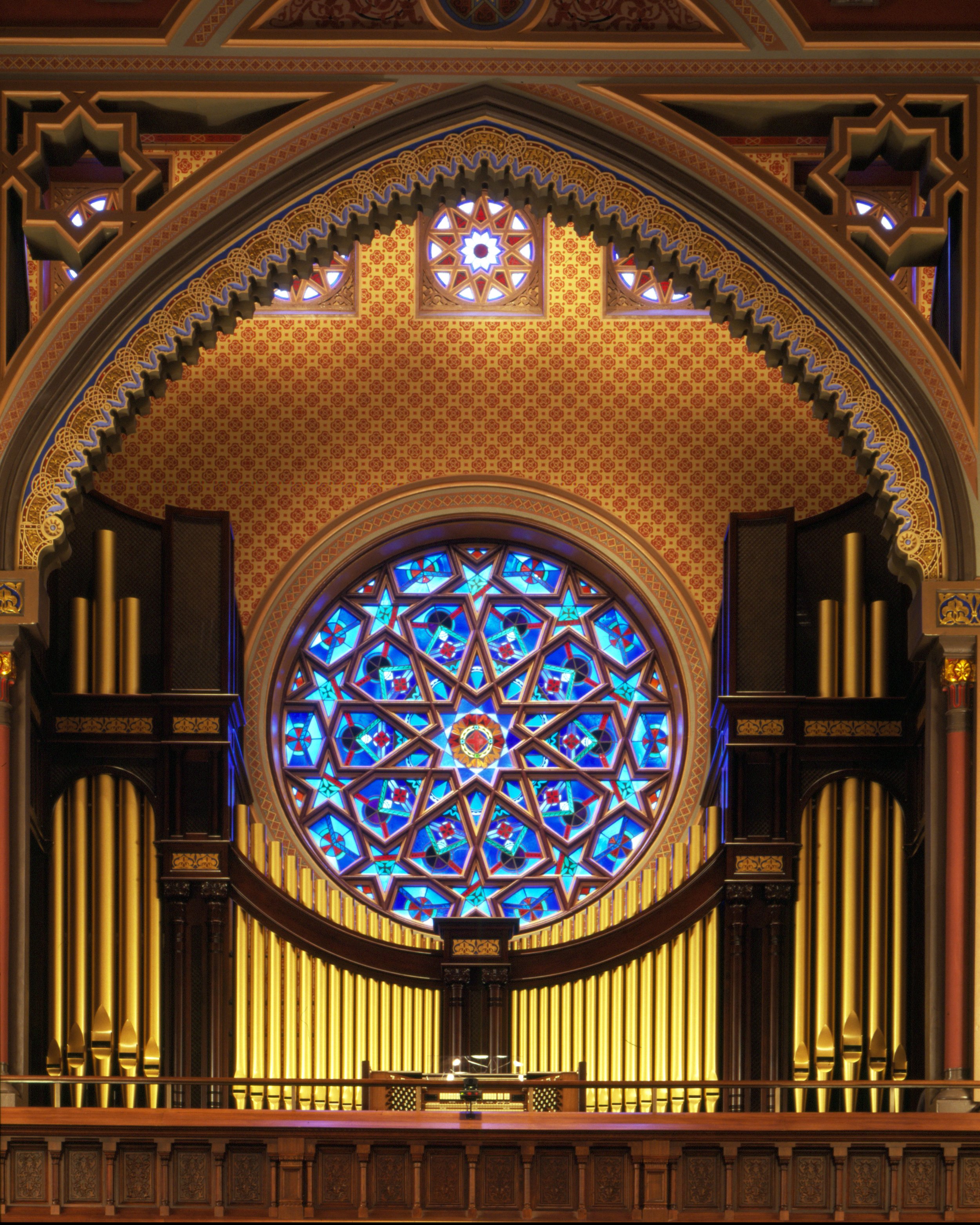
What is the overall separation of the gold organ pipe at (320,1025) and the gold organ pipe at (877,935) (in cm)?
313

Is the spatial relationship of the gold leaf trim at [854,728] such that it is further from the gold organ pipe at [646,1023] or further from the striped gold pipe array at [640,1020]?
the gold organ pipe at [646,1023]

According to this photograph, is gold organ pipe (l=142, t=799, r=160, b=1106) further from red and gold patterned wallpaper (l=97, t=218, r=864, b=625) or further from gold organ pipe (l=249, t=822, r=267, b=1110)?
red and gold patterned wallpaper (l=97, t=218, r=864, b=625)

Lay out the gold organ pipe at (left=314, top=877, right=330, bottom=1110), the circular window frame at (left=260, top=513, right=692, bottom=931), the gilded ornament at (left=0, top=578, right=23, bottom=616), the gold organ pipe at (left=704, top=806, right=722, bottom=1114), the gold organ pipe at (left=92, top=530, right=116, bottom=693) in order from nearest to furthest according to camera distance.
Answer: the gilded ornament at (left=0, top=578, right=23, bottom=616)
the gold organ pipe at (left=704, top=806, right=722, bottom=1114)
the gold organ pipe at (left=314, top=877, right=330, bottom=1110)
the gold organ pipe at (left=92, top=530, right=116, bottom=693)
the circular window frame at (left=260, top=513, right=692, bottom=931)

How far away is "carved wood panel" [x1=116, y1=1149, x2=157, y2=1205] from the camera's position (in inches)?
519

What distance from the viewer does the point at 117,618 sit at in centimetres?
1664

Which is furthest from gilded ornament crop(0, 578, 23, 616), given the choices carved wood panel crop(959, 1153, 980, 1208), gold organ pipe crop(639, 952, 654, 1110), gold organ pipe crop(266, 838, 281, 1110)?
carved wood panel crop(959, 1153, 980, 1208)

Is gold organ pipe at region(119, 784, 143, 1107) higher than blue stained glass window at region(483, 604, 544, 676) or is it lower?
lower

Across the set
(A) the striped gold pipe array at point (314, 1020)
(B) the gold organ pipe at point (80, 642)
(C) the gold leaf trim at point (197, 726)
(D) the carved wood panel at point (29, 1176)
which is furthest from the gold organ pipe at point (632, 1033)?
(D) the carved wood panel at point (29, 1176)

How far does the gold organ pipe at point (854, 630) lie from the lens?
1659cm

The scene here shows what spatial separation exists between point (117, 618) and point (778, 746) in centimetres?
436

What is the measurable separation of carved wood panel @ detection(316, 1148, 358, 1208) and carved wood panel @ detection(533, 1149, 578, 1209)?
94cm

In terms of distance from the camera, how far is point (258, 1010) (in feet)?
52.9

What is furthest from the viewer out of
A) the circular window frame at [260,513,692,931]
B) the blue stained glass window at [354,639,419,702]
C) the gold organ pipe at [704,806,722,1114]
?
the blue stained glass window at [354,639,419,702]

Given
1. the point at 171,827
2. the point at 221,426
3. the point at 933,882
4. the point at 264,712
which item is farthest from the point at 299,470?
the point at 933,882
